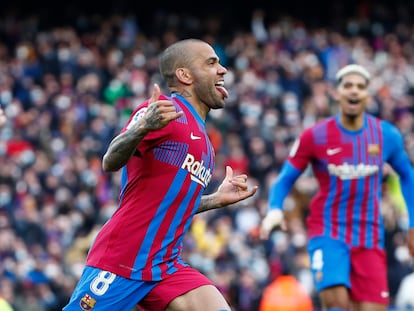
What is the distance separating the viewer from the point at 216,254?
58.5 ft

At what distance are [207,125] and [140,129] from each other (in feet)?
50.0

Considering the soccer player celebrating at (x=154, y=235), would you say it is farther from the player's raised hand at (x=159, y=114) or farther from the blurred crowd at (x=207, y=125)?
the blurred crowd at (x=207, y=125)

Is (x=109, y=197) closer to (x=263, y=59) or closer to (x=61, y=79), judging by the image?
(x=61, y=79)

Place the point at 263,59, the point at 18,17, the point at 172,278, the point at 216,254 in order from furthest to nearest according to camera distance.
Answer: the point at 18,17, the point at 263,59, the point at 216,254, the point at 172,278

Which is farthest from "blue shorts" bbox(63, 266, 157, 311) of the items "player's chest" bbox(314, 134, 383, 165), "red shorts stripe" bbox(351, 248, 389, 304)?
"player's chest" bbox(314, 134, 383, 165)

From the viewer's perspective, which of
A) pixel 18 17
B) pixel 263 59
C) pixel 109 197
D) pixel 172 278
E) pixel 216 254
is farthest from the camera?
pixel 18 17

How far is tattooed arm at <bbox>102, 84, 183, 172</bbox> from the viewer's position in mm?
6348

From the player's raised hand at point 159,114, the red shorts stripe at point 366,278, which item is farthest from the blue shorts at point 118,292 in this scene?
the red shorts stripe at point 366,278

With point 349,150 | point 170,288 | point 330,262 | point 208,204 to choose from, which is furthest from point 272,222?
point 170,288

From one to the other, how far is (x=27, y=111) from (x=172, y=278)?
16.4m

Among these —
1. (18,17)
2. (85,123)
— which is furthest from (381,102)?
(18,17)

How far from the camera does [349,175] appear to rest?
9570 millimetres

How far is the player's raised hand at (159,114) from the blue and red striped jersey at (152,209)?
386mm

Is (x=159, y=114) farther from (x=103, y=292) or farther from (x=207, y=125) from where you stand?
(x=207, y=125)
